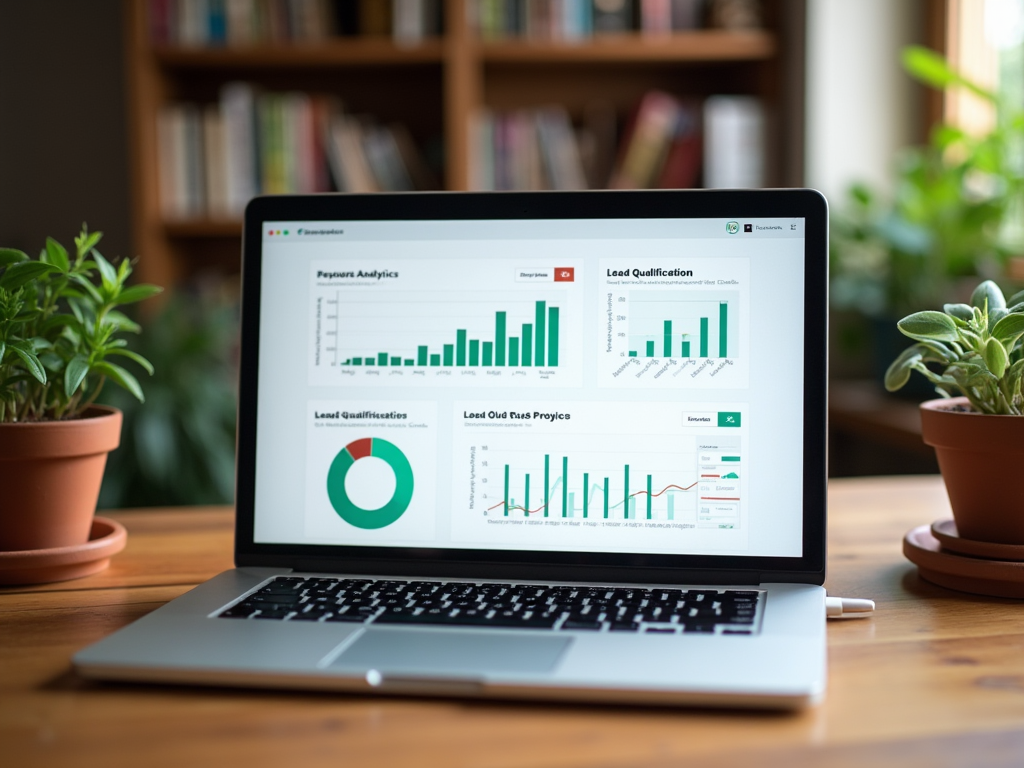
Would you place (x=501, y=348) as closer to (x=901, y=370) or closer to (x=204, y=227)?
(x=901, y=370)

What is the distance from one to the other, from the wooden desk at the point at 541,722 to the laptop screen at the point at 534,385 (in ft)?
0.49

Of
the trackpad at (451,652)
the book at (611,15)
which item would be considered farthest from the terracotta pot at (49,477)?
the book at (611,15)

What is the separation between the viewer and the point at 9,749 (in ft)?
1.64

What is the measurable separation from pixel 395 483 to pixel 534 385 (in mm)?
139

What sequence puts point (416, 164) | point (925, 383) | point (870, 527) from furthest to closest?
point (416, 164) < point (925, 383) < point (870, 527)

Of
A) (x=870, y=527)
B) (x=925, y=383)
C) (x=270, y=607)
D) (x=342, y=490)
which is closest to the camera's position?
(x=270, y=607)

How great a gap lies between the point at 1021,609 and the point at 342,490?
1.74 feet

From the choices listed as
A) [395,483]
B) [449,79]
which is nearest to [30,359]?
[395,483]

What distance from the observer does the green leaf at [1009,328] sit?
0.71m

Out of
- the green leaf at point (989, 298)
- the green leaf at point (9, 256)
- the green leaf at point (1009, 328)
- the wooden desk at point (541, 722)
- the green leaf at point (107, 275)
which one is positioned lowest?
the wooden desk at point (541, 722)

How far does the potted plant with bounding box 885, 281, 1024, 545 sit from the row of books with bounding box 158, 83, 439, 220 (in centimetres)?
177

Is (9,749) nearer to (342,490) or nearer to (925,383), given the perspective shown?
(342,490)

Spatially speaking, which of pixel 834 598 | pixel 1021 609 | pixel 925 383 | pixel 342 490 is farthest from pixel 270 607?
pixel 925 383

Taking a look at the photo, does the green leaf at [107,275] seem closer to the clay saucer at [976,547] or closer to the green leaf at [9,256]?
the green leaf at [9,256]
